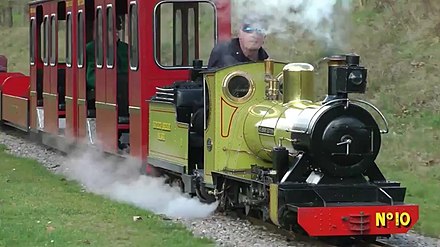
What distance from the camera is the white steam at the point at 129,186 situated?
10.9m

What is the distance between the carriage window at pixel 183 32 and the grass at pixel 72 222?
2.08 m

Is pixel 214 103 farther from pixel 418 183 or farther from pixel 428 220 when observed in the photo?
pixel 418 183

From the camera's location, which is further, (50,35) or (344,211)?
(50,35)

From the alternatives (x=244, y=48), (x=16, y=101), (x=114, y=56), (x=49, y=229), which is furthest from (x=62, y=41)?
(x=49, y=229)

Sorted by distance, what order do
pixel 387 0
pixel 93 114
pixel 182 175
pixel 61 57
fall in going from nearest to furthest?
pixel 182 175
pixel 93 114
pixel 61 57
pixel 387 0

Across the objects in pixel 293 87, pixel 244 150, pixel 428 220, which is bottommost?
pixel 428 220

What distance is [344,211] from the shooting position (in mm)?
8297

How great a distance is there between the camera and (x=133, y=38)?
12477 millimetres

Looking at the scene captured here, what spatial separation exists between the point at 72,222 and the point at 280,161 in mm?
2335

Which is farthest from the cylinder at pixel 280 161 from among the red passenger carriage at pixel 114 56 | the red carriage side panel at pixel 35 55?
the red carriage side panel at pixel 35 55

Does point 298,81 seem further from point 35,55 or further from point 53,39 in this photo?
point 35,55

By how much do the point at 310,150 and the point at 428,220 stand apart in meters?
2.54

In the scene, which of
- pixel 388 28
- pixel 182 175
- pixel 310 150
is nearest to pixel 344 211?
pixel 310 150

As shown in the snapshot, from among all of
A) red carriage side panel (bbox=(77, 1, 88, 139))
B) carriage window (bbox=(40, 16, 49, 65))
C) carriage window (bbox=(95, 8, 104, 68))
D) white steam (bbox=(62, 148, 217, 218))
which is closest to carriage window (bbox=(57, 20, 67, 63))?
carriage window (bbox=(40, 16, 49, 65))
